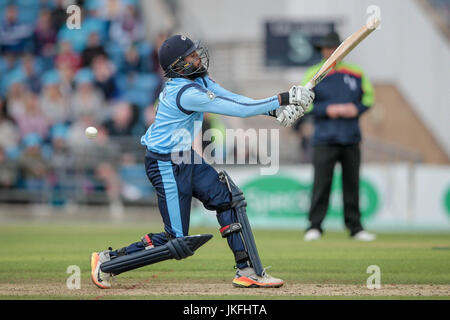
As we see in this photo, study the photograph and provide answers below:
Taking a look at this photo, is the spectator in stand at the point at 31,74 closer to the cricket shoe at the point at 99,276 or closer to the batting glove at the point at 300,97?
the cricket shoe at the point at 99,276

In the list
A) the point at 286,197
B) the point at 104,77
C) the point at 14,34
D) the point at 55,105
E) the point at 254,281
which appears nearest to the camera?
the point at 254,281

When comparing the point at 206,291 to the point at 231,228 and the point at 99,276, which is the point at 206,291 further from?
the point at 99,276

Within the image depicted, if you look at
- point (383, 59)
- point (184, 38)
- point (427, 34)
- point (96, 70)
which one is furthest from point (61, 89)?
point (184, 38)

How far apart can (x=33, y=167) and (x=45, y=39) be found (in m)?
4.59

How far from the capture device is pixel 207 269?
7285 millimetres

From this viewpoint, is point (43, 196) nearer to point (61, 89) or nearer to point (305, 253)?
point (61, 89)

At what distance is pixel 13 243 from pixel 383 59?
1079 centimetres

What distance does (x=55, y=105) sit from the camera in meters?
17.4

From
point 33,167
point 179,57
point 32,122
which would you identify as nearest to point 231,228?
point 179,57

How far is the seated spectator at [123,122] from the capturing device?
15.9 meters

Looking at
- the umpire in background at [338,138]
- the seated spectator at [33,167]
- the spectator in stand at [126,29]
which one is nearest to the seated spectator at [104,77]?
the spectator in stand at [126,29]

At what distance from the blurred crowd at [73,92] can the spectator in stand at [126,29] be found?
0.02 m

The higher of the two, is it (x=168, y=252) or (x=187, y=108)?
(x=187, y=108)

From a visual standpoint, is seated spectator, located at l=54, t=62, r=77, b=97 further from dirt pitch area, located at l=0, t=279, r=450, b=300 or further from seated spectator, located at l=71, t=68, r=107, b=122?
dirt pitch area, located at l=0, t=279, r=450, b=300
